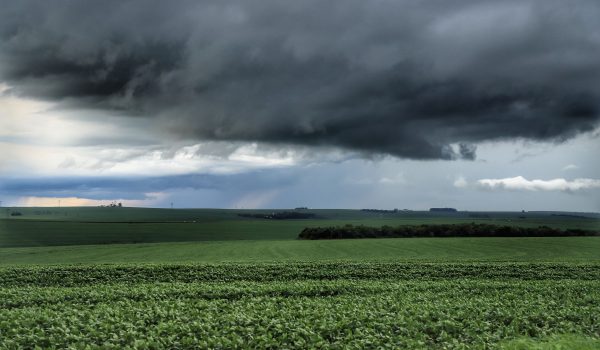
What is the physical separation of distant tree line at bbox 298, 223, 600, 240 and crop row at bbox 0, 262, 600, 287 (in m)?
65.7

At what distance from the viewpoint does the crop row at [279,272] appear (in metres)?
37.9

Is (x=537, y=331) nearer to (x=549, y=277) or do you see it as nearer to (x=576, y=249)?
(x=549, y=277)

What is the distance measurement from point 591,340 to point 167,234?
131 meters

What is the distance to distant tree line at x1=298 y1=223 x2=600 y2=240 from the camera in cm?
10925

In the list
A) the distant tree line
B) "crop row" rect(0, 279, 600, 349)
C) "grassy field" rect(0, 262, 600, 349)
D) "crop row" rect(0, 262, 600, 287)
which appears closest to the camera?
"crop row" rect(0, 279, 600, 349)

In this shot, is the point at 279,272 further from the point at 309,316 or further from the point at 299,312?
the point at 309,316

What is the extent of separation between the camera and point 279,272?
39.9m

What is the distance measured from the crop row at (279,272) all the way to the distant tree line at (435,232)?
65.7 m

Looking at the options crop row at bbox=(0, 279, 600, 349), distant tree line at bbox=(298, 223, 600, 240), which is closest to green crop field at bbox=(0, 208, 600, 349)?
crop row at bbox=(0, 279, 600, 349)

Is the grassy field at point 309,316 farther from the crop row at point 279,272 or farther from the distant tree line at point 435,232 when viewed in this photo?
the distant tree line at point 435,232

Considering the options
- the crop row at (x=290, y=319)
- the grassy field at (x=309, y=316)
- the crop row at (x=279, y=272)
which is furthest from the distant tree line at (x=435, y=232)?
the crop row at (x=290, y=319)

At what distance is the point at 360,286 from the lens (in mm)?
30406

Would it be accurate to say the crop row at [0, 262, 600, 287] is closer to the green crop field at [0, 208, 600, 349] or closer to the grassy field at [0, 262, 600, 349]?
the green crop field at [0, 208, 600, 349]

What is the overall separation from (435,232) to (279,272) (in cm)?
7783
